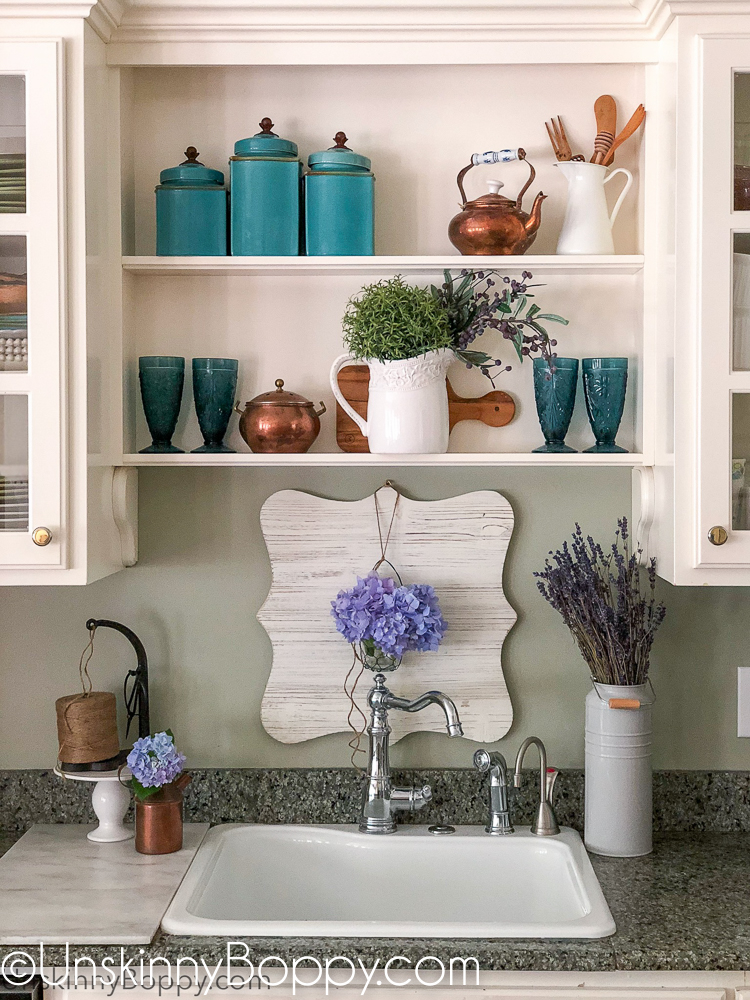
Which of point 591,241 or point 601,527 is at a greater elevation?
point 591,241

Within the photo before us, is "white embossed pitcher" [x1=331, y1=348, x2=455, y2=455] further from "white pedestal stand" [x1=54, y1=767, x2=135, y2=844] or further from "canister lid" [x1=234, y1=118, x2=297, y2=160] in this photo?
"white pedestal stand" [x1=54, y1=767, x2=135, y2=844]

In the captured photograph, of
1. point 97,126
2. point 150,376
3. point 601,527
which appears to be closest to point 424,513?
point 601,527

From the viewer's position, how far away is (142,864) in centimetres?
169

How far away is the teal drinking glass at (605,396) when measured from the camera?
5.89ft

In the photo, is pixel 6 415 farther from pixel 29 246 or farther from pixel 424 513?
pixel 424 513

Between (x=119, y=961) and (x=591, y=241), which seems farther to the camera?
(x=591, y=241)

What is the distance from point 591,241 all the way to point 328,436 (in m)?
0.60

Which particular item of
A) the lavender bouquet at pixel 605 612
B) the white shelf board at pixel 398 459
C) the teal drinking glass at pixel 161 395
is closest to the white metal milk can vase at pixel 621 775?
the lavender bouquet at pixel 605 612

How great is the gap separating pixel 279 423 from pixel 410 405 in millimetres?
246

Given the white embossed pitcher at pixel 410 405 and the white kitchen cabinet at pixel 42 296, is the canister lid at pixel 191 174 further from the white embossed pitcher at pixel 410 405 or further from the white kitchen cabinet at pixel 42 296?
the white embossed pitcher at pixel 410 405

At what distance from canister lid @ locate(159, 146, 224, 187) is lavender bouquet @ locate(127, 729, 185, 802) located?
993mm

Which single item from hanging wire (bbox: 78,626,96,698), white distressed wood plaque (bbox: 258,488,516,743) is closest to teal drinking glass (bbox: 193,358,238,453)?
white distressed wood plaque (bbox: 258,488,516,743)

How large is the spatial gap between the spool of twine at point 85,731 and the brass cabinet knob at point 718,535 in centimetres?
110

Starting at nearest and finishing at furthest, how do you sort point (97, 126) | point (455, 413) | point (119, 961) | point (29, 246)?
point (119, 961) < point (29, 246) < point (97, 126) < point (455, 413)
